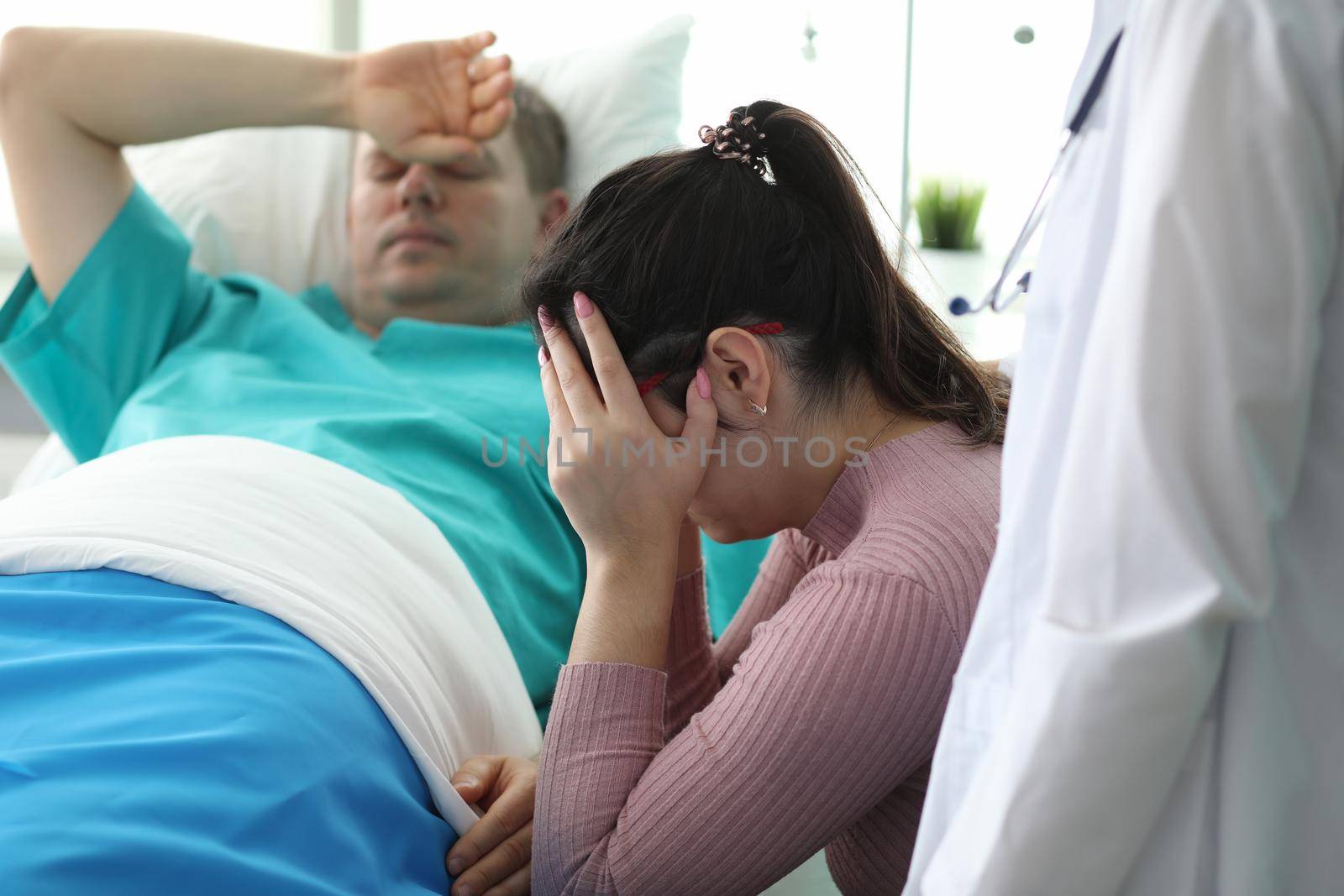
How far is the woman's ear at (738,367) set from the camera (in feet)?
2.68

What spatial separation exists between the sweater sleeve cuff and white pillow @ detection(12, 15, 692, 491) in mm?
1126

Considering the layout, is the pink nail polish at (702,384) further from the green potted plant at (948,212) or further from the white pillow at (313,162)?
the green potted plant at (948,212)

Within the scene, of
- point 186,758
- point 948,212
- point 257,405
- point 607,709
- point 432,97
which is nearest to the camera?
point 186,758

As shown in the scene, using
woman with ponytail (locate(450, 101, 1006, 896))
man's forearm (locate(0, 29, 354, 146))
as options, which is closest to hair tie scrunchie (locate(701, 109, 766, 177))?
woman with ponytail (locate(450, 101, 1006, 896))

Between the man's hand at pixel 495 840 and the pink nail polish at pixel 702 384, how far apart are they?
13.3 inches

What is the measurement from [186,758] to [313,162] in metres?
1.50

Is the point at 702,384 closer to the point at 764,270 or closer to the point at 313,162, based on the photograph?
the point at 764,270

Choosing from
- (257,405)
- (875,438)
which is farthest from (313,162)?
(875,438)

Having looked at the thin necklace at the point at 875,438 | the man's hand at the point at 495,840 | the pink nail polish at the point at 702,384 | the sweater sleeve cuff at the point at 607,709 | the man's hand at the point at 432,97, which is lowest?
the man's hand at the point at 495,840

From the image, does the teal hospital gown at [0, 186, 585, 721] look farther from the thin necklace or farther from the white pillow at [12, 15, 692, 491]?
the thin necklace

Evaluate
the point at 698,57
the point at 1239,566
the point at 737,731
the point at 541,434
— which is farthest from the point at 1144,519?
the point at 698,57

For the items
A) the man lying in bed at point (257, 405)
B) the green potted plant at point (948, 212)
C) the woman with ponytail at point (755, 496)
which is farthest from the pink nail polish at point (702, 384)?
the green potted plant at point (948, 212)

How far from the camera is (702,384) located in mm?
837

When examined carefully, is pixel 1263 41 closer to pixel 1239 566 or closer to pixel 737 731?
pixel 1239 566
